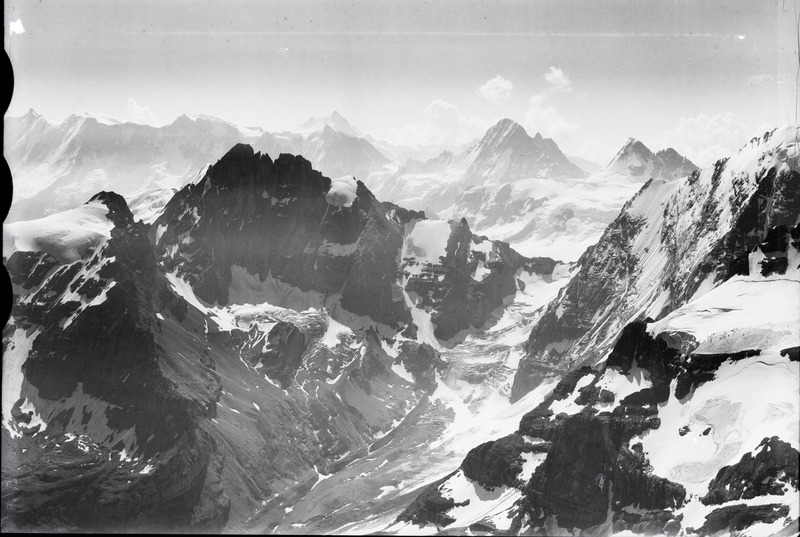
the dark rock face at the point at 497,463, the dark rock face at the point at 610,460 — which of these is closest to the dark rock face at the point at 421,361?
the dark rock face at the point at 497,463

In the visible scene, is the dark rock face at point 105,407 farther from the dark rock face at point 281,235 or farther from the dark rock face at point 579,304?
the dark rock face at point 579,304

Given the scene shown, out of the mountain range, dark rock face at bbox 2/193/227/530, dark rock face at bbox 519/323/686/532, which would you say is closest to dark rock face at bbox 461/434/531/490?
the mountain range

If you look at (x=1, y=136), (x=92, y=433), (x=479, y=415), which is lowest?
(x=479, y=415)

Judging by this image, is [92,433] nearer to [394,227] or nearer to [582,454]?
[582,454]

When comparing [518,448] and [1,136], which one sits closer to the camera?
[1,136]

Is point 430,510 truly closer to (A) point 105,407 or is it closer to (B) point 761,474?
(B) point 761,474

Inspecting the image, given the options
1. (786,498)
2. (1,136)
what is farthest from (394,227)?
(1,136)

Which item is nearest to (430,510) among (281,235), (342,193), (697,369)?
(697,369)
